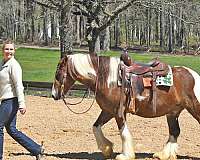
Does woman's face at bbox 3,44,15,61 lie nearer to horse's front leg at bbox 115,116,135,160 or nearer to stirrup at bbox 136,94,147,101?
horse's front leg at bbox 115,116,135,160

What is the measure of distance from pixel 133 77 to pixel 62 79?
3.58 feet

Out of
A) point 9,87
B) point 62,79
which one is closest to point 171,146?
point 62,79

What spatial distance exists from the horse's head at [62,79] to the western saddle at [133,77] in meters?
0.80

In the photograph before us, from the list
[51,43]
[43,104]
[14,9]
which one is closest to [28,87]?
[43,104]

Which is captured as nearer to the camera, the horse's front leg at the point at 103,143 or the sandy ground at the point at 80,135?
the horse's front leg at the point at 103,143

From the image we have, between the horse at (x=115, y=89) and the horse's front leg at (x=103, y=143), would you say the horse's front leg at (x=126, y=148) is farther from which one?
the horse's front leg at (x=103, y=143)

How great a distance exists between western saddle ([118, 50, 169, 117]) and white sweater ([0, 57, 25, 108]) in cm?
155

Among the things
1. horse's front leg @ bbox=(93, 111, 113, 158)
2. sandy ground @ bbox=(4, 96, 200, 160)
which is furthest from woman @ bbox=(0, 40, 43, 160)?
horse's front leg @ bbox=(93, 111, 113, 158)

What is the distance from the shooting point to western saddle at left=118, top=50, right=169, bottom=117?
7422mm

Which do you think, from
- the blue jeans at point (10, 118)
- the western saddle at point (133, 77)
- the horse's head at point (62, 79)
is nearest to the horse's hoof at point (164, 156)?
the western saddle at point (133, 77)

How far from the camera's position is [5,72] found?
22.4 feet

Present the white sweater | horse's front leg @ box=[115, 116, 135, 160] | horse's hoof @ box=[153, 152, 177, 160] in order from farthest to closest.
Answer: horse's hoof @ box=[153, 152, 177, 160] < horse's front leg @ box=[115, 116, 135, 160] < the white sweater

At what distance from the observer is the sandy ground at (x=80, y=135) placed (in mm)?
8242

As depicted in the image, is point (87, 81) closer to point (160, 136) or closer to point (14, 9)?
point (160, 136)
